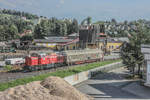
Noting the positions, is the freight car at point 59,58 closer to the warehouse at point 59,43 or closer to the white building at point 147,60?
the white building at point 147,60

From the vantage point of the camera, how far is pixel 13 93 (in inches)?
530

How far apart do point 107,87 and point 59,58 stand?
14474 mm

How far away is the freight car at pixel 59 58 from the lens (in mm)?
31125

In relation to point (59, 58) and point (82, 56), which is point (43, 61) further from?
point (82, 56)

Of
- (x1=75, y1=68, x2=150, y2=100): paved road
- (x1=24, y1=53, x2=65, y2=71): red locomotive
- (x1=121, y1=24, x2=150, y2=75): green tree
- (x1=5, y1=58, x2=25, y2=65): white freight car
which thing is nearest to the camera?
(x1=75, y1=68, x2=150, y2=100): paved road

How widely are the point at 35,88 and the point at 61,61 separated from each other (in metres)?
22.1

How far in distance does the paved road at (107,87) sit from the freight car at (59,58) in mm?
9228

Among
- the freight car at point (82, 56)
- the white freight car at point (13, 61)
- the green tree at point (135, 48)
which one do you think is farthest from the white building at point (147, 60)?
the white freight car at point (13, 61)

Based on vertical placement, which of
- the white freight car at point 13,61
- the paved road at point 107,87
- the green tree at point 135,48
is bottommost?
the paved road at point 107,87

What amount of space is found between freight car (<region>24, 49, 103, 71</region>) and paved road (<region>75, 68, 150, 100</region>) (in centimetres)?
923

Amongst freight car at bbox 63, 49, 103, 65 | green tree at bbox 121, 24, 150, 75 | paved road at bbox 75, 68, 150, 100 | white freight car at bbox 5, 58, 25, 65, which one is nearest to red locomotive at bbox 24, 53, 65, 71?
freight car at bbox 63, 49, 103, 65

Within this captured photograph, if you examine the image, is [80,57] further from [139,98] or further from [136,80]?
[139,98]

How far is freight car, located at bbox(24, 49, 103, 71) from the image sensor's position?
31.1 m

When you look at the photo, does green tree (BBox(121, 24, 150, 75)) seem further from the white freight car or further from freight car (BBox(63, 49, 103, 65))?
the white freight car
